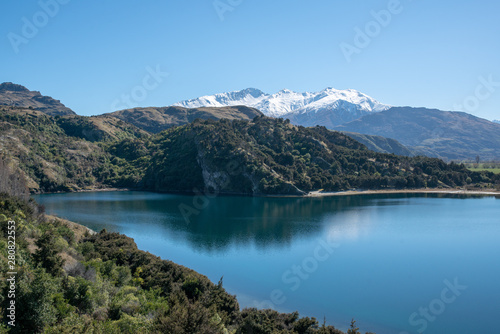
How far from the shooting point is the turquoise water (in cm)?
2836

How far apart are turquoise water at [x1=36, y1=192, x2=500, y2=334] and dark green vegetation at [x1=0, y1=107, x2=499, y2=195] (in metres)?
31.9

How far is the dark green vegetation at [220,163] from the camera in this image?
112688 mm

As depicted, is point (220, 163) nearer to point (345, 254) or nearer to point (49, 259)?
point (345, 254)

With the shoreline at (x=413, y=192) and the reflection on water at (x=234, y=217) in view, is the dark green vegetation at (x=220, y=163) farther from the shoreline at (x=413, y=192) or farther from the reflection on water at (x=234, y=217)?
the reflection on water at (x=234, y=217)

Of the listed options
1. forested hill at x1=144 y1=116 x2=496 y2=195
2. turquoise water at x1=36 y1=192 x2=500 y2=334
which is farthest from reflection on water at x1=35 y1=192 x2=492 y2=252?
forested hill at x1=144 y1=116 x2=496 y2=195

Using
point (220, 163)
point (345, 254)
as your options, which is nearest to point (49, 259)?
point (345, 254)

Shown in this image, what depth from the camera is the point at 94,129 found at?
16262 centimetres

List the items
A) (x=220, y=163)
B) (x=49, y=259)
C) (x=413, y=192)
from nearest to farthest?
(x=49, y=259) → (x=413, y=192) → (x=220, y=163)

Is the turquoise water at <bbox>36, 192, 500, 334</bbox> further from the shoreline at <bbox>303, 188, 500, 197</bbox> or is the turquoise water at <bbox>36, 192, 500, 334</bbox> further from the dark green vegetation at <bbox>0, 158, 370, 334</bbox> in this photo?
the shoreline at <bbox>303, 188, 500, 197</bbox>

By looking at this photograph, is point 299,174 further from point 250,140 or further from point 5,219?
point 5,219

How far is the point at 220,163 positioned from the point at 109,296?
Result: 9709cm

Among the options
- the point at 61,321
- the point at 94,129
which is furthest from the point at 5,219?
the point at 94,129

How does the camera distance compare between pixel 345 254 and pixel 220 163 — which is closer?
pixel 345 254

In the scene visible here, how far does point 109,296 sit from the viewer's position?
21891 mm
